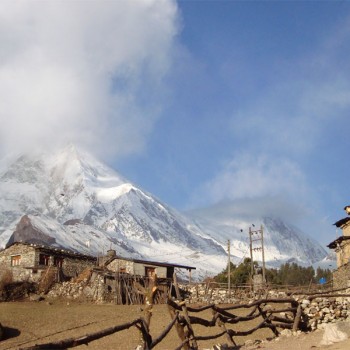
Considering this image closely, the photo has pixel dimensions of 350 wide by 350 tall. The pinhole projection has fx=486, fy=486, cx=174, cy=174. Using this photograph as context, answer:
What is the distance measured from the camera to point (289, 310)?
12109 mm

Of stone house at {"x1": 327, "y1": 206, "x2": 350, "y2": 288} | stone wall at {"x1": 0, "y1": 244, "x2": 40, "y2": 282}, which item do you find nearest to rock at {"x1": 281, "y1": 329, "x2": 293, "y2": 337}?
stone house at {"x1": 327, "y1": 206, "x2": 350, "y2": 288}

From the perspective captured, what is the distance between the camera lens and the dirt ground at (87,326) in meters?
17.2

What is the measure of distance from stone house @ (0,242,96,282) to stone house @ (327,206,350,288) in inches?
912

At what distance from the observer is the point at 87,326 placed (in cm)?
2566

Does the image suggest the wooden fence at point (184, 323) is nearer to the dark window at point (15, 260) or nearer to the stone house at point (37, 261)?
the stone house at point (37, 261)

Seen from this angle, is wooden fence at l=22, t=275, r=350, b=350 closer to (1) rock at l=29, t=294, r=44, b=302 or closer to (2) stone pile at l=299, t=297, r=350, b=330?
(2) stone pile at l=299, t=297, r=350, b=330

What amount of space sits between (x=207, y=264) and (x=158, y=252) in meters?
21.6

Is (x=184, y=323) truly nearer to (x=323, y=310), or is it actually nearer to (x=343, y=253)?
(x=323, y=310)

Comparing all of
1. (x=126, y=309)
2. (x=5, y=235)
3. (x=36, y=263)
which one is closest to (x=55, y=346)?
(x=126, y=309)

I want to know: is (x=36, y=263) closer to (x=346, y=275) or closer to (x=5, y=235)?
(x=346, y=275)

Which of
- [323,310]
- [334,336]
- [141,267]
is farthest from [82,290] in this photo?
[334,336]

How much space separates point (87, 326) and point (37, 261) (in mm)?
21136

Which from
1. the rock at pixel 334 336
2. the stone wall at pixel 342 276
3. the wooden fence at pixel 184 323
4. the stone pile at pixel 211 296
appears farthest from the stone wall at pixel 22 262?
the rock at pixel 334 336

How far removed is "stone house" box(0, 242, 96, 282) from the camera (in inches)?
1732
